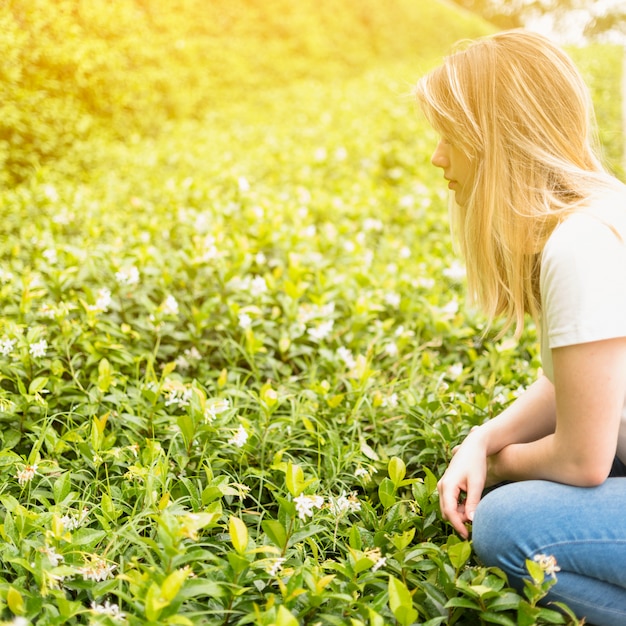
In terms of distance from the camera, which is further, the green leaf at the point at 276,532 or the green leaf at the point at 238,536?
the green leaf at the point at 276,532

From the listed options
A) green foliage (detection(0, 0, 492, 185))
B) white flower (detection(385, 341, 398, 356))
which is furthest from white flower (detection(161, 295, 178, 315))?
green foliage (detection(0, 0, 492, 185))

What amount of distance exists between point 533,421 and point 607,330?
20.9 inches

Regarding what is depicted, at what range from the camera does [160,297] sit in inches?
116

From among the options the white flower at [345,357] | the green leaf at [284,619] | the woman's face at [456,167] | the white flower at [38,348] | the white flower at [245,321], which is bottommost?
the green leaf at [284,619]

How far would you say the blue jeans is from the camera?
143 centimetres

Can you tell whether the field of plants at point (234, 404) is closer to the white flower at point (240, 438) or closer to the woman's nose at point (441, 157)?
the white flower at point (240, 438)

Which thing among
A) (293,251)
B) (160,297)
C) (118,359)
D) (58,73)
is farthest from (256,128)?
(118,359)

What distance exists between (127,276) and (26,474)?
1140mm

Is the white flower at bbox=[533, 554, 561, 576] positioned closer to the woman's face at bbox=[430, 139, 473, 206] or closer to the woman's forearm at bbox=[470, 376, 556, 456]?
the woman's forearm at bbox=[470, 376, 556, 456]

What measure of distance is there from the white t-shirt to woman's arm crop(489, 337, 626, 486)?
35 mm

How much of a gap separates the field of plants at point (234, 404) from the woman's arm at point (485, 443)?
11 centimetres

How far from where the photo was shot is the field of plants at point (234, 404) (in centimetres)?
148

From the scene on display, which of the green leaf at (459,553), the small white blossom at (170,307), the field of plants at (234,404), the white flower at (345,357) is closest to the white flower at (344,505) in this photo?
the field of plants at (234,404)

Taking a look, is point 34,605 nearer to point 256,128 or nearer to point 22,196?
point 22,196
